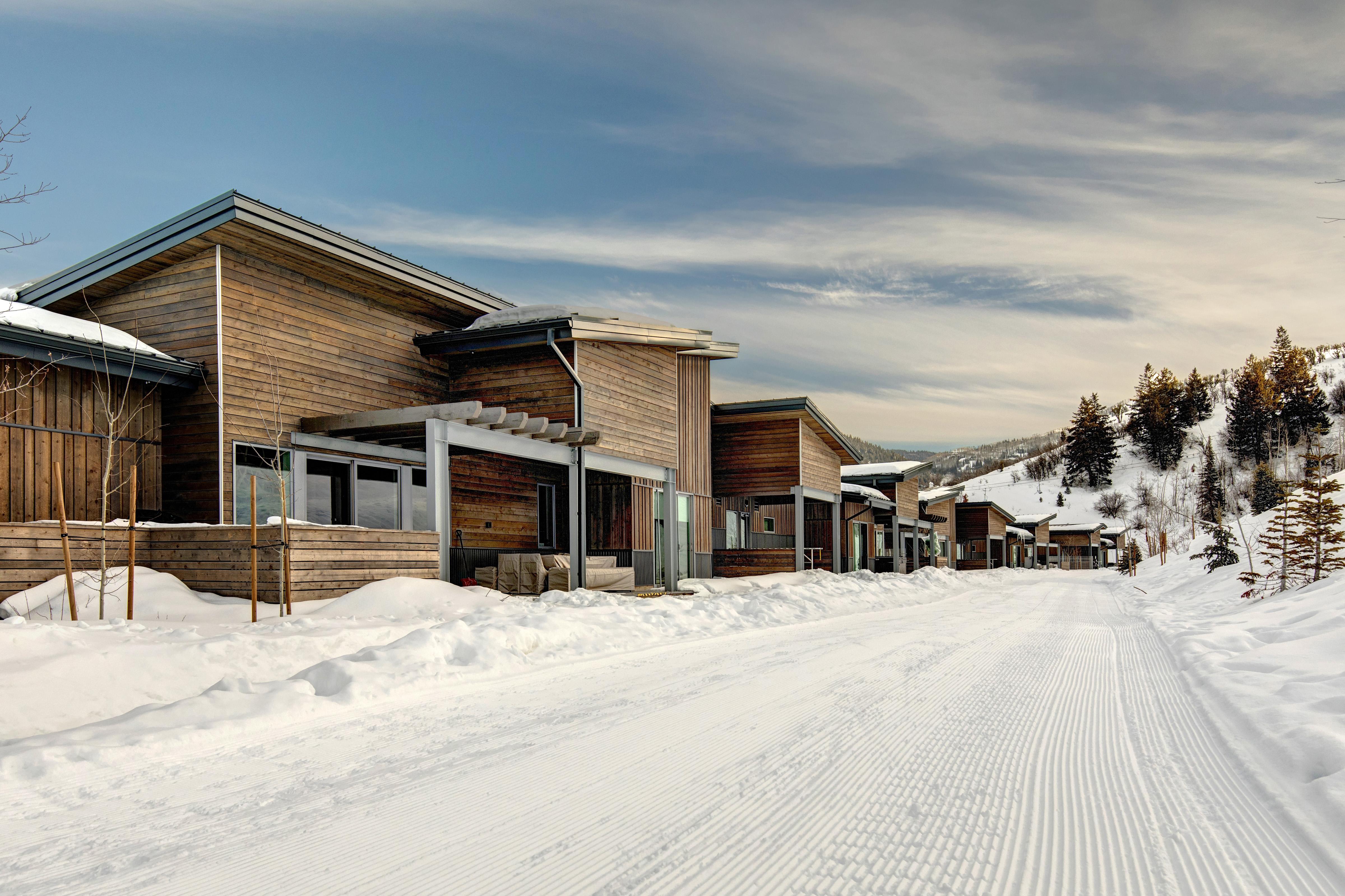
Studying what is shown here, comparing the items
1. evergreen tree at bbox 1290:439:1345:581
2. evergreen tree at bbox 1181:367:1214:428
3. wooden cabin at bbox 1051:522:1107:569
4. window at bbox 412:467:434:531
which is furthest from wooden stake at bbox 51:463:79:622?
evergreen tree at bbox 1181:367:1214:428

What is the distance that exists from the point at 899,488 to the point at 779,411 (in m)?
13.7

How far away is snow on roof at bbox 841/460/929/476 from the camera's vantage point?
3475cm

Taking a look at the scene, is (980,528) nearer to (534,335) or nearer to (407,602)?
(534,335)

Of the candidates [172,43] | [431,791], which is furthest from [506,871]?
[172,43]

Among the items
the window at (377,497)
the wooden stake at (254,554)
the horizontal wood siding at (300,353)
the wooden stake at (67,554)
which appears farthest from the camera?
the window at (377,497)

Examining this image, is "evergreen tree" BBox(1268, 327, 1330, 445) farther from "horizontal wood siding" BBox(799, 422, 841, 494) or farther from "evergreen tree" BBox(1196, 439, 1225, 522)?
"horizontal wood siding" BBox(799, 422, 841, 494)

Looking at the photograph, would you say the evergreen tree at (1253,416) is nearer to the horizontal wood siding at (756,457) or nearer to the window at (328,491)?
the horizontal wood siding at (756,457)

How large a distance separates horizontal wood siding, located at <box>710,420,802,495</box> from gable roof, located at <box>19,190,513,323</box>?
11133 millimetres

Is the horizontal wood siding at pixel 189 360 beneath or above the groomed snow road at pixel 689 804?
above

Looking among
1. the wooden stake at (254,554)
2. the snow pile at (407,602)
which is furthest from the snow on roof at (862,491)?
the wooden stake at (254,554)

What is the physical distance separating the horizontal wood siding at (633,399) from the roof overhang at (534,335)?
1.41 ft

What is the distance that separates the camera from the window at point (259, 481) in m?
13.1

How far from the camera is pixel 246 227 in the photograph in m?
13.1

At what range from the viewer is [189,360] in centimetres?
1345
